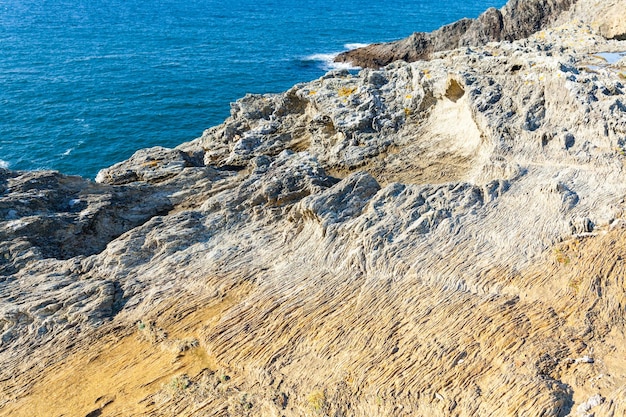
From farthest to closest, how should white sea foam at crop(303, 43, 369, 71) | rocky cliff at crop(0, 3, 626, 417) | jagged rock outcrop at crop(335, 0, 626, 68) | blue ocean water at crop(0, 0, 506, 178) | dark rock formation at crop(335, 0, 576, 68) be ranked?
white sea foam at crop(303, 43, 369, 71), dark rock formation at crop(335, 0, 576, 68), jagged rock outcrop at crop(335, 0, 626, 68), blue ocean water at crop(0, 0, 506, 178), rocky cliff at crop(0, 3, 626, 417)

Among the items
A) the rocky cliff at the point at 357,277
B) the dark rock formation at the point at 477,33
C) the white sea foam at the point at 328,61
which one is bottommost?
the rocky cliff at the point at 357,277

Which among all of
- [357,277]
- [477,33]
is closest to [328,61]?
[477,33]

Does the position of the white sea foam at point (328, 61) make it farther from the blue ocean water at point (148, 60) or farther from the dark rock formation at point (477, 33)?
the dark rock formation at point (477, 33)

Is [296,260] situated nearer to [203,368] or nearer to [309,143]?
[203,368]

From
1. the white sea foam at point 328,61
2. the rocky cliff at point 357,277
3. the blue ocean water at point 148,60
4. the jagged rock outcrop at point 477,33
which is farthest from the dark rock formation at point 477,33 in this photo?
the rocky cliff at point 357,277

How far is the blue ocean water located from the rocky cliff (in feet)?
114

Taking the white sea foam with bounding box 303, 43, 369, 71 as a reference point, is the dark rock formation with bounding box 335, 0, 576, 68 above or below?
above

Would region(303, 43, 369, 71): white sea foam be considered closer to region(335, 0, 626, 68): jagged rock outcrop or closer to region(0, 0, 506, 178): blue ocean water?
region(0, 0, 506, 178): blue ocean water

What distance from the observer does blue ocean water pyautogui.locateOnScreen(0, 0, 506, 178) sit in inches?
2378

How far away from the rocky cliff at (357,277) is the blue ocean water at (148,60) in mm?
34886

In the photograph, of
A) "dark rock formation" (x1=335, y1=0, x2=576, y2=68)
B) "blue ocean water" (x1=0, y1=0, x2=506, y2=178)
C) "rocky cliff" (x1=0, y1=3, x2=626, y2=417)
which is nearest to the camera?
"rocky cliff" (x1=0, y1=3, x2=626, y2=417)

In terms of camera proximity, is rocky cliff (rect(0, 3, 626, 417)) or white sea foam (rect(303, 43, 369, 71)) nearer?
rocky cliff (rect(0, 3, 626, 417))

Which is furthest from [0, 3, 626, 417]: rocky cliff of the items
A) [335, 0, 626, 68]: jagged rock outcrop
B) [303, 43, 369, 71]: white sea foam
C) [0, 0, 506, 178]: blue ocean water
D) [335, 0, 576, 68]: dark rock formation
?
[303, 43, 369, 71]: white sea foam

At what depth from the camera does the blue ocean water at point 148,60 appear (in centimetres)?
6041
